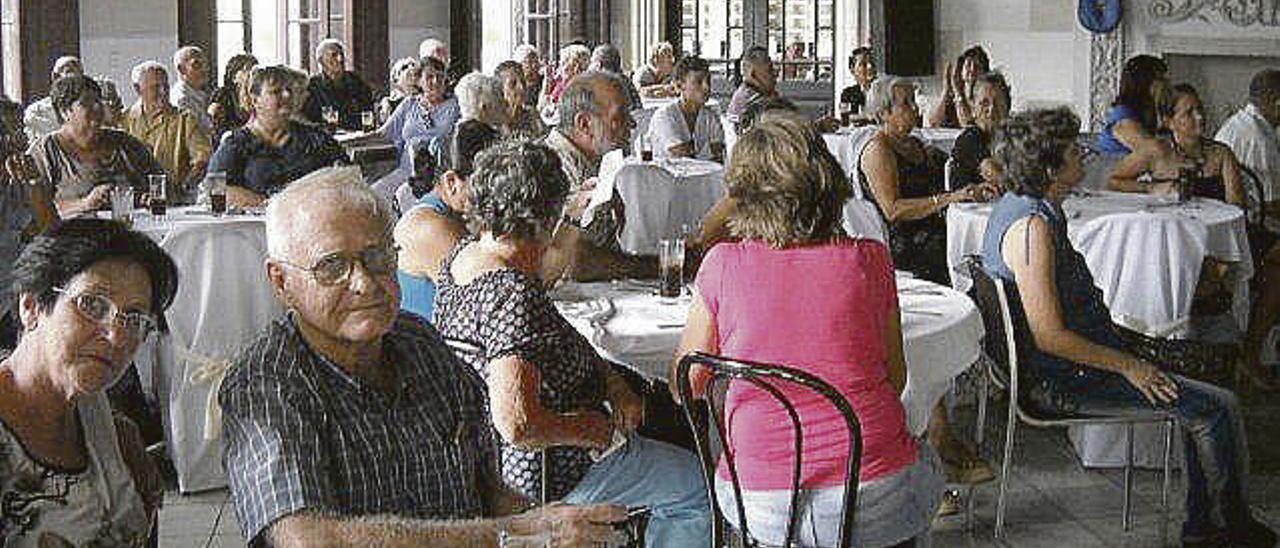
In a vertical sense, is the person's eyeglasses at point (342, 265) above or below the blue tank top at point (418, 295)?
above

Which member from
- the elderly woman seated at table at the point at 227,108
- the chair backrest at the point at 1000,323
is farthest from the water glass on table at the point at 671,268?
the elderly woman seated at table at the point at 227,108

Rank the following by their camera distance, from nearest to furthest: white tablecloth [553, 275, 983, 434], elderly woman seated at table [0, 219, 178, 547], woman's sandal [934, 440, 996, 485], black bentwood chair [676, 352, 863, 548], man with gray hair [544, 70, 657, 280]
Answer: elderly woman seated at table [0, 219, 178, 547]
black bentwood chair [676, 352, 863, 548]
white tablecloth [553, 275, 983, 434]
woman's sandal [934, 440, 996, 485]
man with gray hair [544, 70, 657, 280]

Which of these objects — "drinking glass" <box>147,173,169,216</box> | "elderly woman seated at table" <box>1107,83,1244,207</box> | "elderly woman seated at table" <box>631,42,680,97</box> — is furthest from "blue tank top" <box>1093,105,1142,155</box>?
"elderly woman seated at table" <box>631,42,680,97</box>

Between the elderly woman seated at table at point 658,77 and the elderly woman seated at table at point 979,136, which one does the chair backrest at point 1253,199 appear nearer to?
the elderly woman seated at table at point 979,136

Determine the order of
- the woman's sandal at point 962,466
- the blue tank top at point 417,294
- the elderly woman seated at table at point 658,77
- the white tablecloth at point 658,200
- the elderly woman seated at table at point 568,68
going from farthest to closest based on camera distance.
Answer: the elderly woman seated at table at point 658,77 < the elderly woman seated at table at point 568,68 < the white tablecloth at point 658,200 < the woman's sandal at point 962,466 < the blue tank top at point 417,294

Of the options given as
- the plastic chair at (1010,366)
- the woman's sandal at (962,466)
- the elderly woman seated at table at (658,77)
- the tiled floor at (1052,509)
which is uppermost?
the elderly woman seated at table at (658,77)

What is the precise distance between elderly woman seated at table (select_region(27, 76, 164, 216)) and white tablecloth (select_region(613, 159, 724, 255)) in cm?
234

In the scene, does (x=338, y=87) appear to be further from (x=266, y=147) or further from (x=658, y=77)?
(x=266, y=147)

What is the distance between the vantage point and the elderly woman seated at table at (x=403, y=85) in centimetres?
1093

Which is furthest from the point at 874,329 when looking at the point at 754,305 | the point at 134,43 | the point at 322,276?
the point at 134,43

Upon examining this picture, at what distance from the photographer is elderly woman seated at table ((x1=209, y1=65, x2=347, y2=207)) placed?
7.00m

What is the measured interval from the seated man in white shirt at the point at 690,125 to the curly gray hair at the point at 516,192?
239 inches

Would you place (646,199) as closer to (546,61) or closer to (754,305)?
(754,305)

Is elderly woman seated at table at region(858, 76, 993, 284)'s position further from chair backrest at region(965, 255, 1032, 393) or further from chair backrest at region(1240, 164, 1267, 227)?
chair backrest at region(965, 255, 1032, 393)
